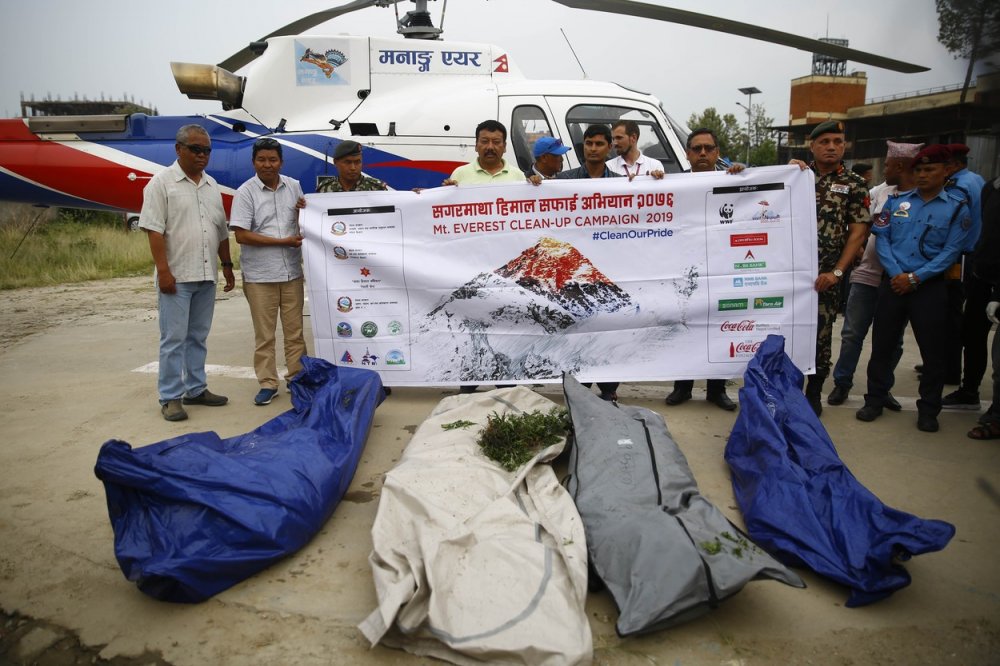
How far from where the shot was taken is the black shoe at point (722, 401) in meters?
4.84

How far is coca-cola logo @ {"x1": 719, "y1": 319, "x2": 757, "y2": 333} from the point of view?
15.3ft

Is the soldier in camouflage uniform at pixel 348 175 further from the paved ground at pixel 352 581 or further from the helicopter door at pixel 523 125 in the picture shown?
the helicopter door at pixel 523 125

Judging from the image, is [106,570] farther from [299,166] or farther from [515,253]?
[299,166]

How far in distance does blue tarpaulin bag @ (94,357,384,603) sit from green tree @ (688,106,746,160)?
35.2m

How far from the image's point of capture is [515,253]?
478 centimetres

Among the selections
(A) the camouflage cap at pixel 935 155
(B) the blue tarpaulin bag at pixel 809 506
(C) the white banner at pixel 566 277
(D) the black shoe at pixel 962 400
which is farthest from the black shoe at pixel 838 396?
(A) the camouflage cap at pixel 935 155

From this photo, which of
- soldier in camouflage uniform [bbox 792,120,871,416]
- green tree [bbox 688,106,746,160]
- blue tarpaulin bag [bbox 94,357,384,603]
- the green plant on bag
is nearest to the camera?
blue tarpaulin bag [bbox 94,357,384,603]

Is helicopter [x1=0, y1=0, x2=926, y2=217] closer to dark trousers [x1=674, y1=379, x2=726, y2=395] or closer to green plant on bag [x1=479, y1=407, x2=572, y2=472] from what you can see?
dark trousers [x1=674, y1=379, x2=726, y2=395]

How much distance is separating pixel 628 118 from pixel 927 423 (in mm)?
4055

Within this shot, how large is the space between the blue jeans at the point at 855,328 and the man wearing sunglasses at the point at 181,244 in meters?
4.77

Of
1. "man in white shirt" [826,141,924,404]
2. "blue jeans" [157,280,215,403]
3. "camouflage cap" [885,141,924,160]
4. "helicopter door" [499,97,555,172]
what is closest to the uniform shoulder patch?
"man in white shirt" [826,141,924,404]

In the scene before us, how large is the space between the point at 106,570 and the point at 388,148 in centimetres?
467

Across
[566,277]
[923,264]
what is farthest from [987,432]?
[566,277]

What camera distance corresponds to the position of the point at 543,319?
4.79 metres
